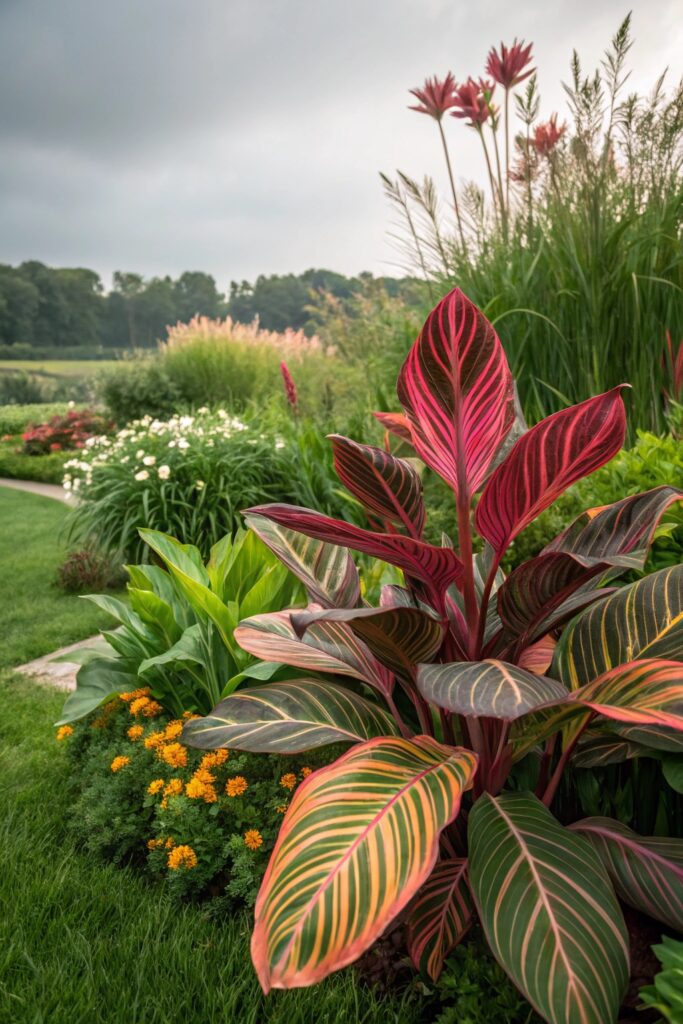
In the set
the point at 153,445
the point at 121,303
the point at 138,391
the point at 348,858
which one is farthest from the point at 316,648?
the point at 121,303

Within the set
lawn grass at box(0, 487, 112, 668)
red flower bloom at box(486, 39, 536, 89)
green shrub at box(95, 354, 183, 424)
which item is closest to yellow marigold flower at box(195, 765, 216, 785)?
lawn grass at box(0, 487, 112, 668)

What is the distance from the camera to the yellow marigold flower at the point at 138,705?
199cm

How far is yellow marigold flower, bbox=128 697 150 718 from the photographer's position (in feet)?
6.53

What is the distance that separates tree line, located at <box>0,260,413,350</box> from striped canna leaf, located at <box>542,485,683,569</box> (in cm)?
3938

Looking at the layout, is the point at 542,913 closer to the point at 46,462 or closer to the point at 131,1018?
the point at 131,1018

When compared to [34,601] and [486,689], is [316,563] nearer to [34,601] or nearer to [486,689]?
[486,689]

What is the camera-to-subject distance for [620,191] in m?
3.10

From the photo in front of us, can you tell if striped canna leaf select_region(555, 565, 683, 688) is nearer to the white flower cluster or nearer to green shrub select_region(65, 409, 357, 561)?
green shrub select_region(65, 409, 357, 561)

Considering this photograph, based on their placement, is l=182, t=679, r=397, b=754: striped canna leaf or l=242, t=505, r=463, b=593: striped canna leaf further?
l=182, t=679, r=397, b=754: striped canna leaf

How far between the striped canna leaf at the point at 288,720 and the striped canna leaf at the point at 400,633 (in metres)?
0.16

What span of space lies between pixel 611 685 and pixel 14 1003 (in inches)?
48.4

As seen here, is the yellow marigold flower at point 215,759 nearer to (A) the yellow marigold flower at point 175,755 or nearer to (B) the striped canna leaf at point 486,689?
(A) the yellow marigold flower at point 175,755

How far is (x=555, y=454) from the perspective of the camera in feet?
3.36

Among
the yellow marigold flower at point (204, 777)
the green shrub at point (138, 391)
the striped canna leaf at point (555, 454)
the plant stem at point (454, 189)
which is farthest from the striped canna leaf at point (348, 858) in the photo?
the green shrub at point (138, 391)
